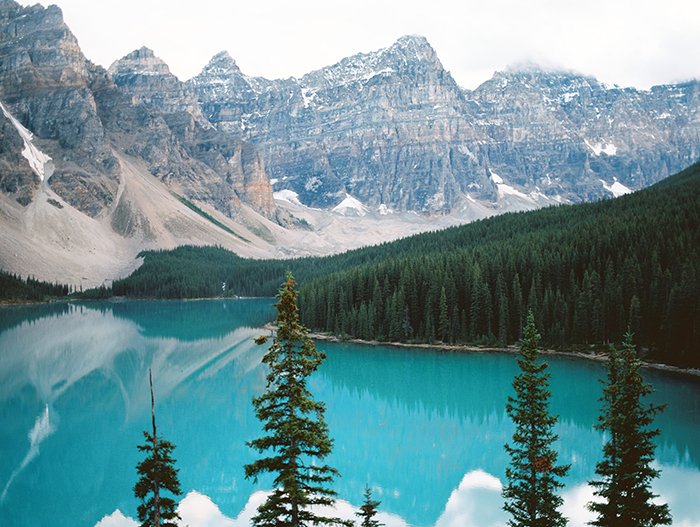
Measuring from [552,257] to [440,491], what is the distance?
51.0 meters

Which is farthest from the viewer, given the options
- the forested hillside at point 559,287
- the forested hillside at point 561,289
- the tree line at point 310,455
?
the forested hillside at point 559,287

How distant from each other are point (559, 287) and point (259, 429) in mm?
46441

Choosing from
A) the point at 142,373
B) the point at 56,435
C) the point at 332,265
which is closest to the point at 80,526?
the point at 56,435

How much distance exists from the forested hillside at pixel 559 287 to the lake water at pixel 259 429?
6.81m

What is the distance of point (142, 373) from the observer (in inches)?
2368

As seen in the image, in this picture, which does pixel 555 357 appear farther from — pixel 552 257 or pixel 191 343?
pixel 191 343

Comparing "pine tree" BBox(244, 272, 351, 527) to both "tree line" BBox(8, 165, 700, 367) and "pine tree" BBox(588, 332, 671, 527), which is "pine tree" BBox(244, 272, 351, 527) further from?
"tree line" BBox(8, 165, 700, 367)

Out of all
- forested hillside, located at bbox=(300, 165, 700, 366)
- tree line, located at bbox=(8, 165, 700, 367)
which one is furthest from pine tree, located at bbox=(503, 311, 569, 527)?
forested hillside, located at bbox=(300, 165, 700, 366)

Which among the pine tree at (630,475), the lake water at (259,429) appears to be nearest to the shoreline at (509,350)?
the lake water at (259,429)

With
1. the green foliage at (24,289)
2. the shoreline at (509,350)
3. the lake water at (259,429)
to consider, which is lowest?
the lake water at (259,429)

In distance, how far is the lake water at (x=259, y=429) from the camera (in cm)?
2791

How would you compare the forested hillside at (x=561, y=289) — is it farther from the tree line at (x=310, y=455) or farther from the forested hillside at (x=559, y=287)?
the tree line at (x=310, y=455)

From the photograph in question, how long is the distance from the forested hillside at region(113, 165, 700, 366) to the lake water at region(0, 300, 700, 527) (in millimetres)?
6813

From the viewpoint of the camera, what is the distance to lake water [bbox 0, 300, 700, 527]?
91.6 ft
